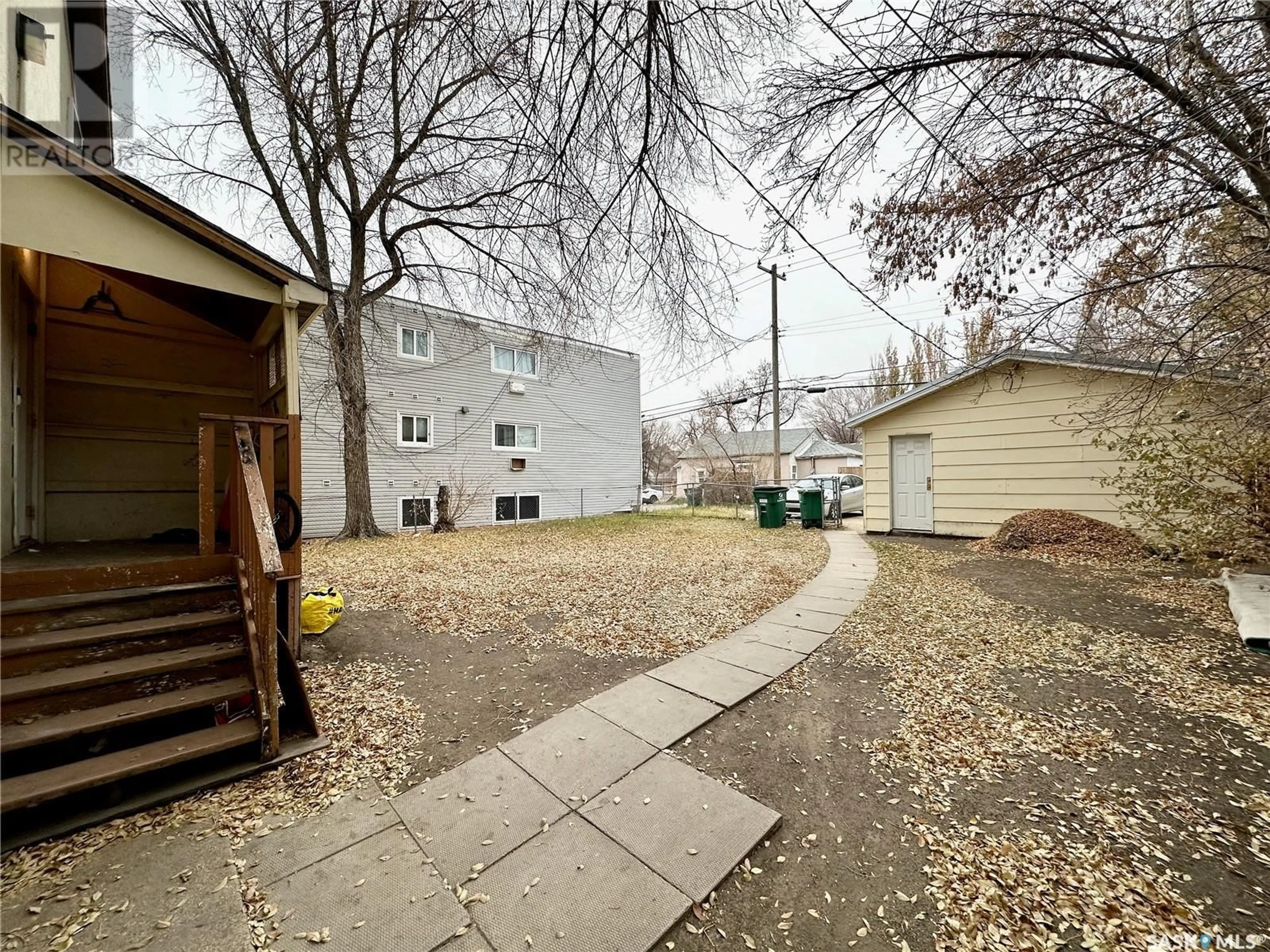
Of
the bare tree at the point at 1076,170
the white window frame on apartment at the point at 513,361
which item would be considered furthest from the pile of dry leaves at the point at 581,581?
the white window frame on apartment at the point at 513,361

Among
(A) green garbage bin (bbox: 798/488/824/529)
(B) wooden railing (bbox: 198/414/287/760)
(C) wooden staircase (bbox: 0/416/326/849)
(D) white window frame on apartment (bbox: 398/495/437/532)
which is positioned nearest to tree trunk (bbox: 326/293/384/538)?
(D) white window frame on apartment (bbox: 398/495/437/532)

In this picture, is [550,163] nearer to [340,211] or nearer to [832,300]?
[832,300]

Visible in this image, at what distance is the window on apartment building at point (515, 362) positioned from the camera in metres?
14.3

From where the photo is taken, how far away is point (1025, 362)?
797 cm

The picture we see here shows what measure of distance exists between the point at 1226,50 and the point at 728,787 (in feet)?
22.0

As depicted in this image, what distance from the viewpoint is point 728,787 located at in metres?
2.21

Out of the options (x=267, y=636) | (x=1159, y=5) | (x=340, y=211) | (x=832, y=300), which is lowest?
(x=267, y=636)

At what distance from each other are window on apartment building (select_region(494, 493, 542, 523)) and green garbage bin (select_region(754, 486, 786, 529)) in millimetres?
7199

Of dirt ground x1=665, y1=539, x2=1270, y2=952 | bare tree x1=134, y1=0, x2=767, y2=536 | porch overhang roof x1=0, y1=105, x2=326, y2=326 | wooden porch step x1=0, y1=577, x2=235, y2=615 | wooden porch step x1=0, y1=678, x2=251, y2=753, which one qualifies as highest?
bare tree x1=134, y1=0, x2=767, y2=536

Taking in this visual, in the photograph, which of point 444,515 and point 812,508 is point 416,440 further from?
point 812,508

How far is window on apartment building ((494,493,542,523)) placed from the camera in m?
14.3

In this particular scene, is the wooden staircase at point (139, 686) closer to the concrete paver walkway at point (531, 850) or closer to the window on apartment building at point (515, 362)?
the concrete paver walkway at point (531, 850)

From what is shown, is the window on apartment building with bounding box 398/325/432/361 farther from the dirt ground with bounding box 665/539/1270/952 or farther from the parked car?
the dirt ground with bounding box 665/539/1270/952

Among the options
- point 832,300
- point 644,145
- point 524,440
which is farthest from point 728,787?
point 524,440
